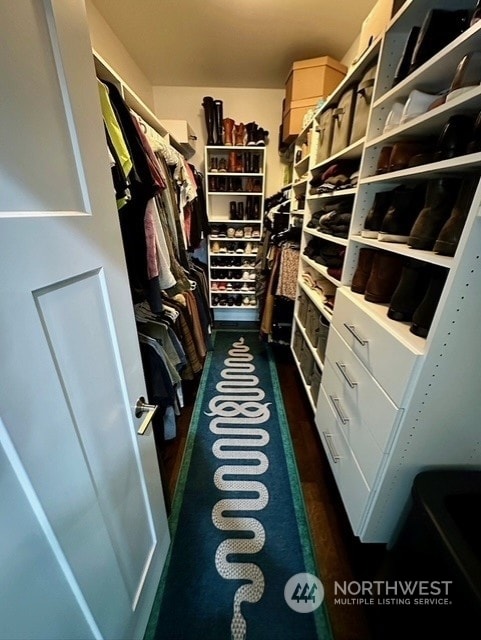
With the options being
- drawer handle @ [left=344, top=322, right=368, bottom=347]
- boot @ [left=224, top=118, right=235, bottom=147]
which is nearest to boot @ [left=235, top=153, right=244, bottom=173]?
boot @ [left=224, top=118, right=235, bottom=147]

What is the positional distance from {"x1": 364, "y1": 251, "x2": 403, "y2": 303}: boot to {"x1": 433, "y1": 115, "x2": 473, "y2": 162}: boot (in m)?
0.36

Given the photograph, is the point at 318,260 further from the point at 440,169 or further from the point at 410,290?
the point at 440,169

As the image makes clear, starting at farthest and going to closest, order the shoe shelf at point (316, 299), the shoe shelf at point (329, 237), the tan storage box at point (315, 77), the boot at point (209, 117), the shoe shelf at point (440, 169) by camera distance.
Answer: the boot at point (209, 117)
the tan storage box at point (315, 77)
the shoe shelf at point (316, 299)
the shoe shelf at point (329, 237)
the shoe shelf at point (440, 169)

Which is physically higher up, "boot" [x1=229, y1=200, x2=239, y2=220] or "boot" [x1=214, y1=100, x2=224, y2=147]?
"boot" [x1=214, y1=100, x2=224, y2=147]

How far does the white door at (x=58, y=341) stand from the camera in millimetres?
381

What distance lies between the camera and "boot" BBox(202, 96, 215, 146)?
94.3 inches

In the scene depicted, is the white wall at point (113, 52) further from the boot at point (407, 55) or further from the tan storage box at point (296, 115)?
the boot at point (407, 55)

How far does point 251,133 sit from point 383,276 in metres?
2.32

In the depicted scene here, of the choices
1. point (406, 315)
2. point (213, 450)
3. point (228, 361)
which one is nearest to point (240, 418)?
point (213, 450)

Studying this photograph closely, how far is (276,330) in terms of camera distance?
2.48 m

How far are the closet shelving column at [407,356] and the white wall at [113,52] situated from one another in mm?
1586

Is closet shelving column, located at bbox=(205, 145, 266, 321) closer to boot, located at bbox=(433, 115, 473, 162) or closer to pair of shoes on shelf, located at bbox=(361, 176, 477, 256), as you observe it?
pair of shoes on shelf, located at bbox=(361, 176, 477, 256)

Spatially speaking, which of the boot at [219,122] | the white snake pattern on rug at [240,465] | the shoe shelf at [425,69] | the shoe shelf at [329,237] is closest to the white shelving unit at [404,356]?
the shoe shelf at [425,69]

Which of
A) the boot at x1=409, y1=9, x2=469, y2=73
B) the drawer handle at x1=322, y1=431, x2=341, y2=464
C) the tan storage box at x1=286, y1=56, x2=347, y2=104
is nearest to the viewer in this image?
the boot at x1=409, y1=9, x2=469, y2=73
